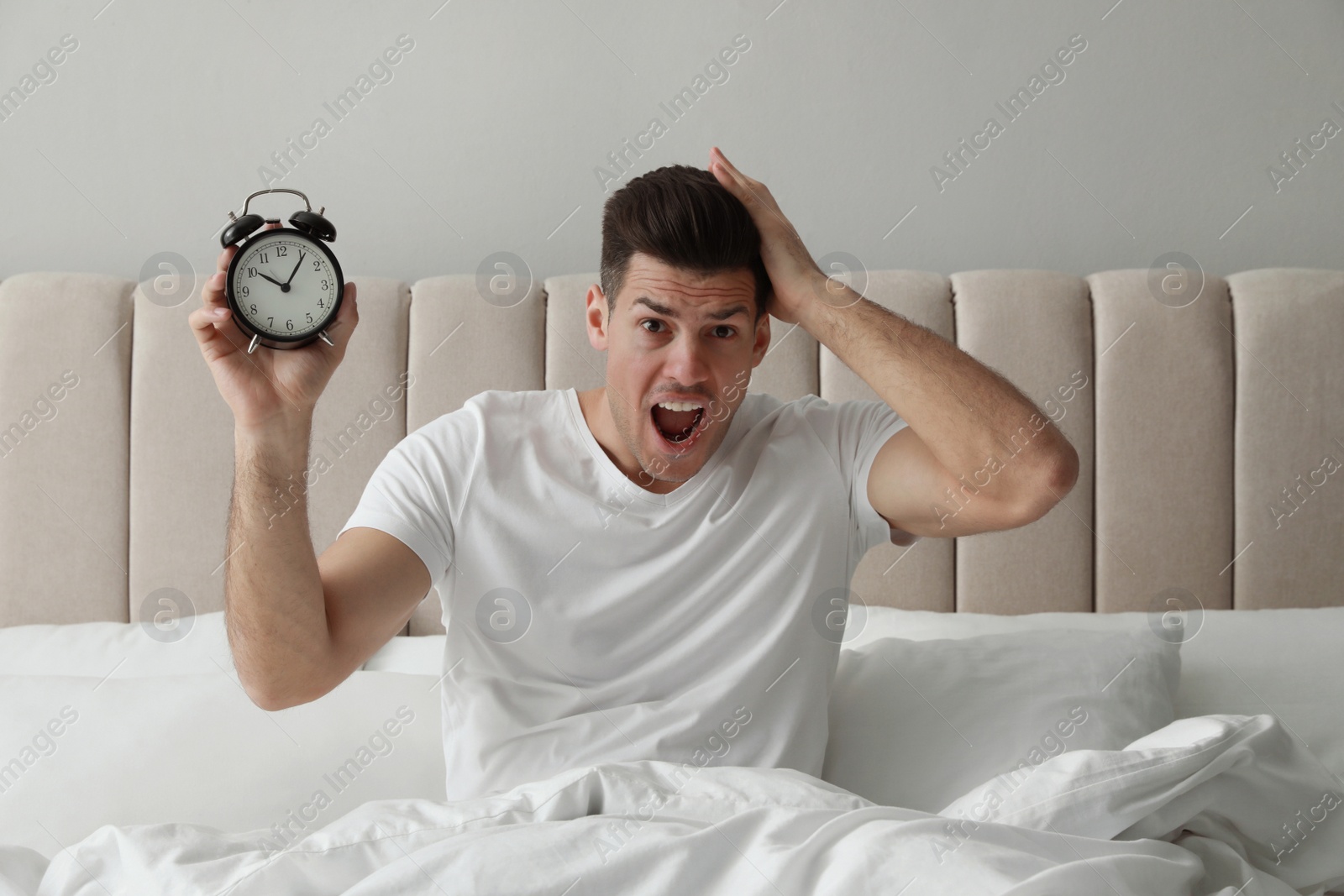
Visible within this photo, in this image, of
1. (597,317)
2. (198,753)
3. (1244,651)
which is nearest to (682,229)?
(597,317)

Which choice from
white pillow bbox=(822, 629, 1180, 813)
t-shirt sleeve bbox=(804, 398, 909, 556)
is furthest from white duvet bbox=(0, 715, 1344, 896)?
t-shirt sleeve bbox=(804, 398, 909, 556)

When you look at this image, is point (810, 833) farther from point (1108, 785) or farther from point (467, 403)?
point (467, 403)

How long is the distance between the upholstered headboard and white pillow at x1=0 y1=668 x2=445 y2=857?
0.38m

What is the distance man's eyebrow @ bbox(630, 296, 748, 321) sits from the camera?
1.35 meters

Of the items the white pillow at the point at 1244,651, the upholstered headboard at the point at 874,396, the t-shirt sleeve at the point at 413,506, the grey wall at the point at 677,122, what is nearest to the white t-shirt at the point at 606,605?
the t-shirt sleeve at the point at 413,506

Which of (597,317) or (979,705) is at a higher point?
(597,317)

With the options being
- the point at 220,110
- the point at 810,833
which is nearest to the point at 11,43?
the point at 220,110

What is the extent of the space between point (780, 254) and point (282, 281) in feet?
2.18

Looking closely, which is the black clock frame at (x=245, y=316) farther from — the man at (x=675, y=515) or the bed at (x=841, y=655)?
the bed at (x=841, y=655)

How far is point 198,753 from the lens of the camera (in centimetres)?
140

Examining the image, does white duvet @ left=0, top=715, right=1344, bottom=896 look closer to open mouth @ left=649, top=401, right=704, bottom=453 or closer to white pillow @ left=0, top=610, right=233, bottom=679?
open mouth @ left=649, top=401, right=704, bottom=453

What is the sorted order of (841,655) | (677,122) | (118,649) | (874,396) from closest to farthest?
(841,655)
(118,649)
(874,396)
(677,122)

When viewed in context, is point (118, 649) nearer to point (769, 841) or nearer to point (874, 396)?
point (769, 841)

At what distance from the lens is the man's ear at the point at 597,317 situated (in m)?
1.47
